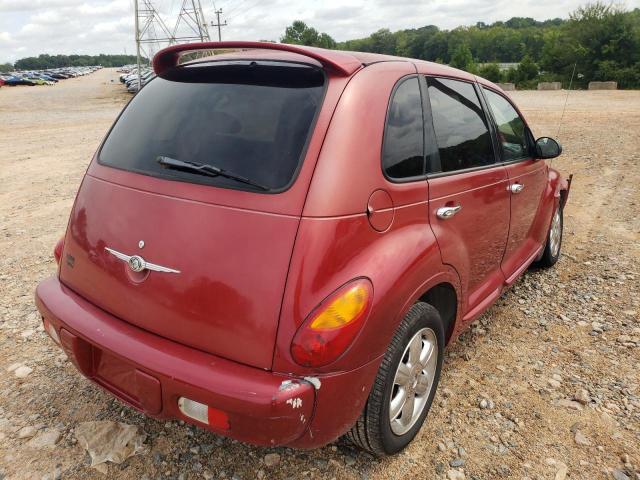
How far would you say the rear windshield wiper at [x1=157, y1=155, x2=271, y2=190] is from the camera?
6.02 ft

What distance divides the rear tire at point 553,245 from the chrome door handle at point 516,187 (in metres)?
1.19

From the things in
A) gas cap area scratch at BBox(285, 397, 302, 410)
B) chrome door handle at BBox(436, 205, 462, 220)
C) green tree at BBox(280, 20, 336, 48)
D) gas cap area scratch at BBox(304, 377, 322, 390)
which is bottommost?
gas cap area scratch at BBox(285, 397, 302, 410)

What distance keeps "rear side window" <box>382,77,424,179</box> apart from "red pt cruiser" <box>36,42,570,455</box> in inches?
0.4

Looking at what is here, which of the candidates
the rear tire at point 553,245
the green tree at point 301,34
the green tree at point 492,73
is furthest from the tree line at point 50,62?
the rear tire at point 553,245

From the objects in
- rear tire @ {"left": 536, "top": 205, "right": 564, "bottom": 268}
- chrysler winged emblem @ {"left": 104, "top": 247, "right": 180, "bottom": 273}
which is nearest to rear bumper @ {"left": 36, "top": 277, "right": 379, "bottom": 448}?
chrysler winged emblem @ {"left": 104, "top": 247, "right": 180, "bottom": 273}

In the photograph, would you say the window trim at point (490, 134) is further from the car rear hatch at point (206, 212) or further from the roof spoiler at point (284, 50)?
the car rear hatch at point (206, 212)

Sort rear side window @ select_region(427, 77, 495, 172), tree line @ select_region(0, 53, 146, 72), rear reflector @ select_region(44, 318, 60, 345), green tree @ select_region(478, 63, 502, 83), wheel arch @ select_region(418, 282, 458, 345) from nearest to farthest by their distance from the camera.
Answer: rear reflector @ select_region(44, 318, 60, 345) → wheel arch @ select_region(418, 282, 458, 345) → rear side window @ select_region(427, 77, 495, 172) → green tree @ select_region(478, 63, 502, 83) → tree line @ select_region(0, 53, 146, 72)

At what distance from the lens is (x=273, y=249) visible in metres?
1.71

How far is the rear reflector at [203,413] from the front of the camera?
5.64 ft

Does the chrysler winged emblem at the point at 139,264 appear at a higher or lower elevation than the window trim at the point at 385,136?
lower

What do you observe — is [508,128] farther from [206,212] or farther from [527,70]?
[527,70]

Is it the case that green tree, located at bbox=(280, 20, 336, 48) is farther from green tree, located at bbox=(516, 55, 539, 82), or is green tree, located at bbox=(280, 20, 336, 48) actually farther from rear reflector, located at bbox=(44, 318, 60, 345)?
rear reflector, located at bbox=(44, 318, 60, 345)

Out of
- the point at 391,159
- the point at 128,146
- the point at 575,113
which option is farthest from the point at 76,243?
the point at 575,113

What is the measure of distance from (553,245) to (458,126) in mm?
2310
